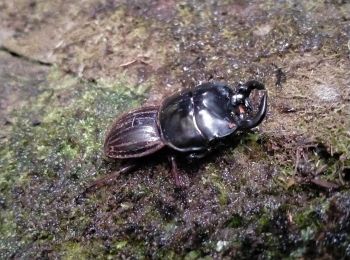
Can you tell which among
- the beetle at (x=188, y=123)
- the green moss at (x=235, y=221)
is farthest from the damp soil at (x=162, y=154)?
the beetle at (x=188, y=123)

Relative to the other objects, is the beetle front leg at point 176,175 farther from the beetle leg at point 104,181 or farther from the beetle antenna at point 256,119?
the beetle antenna at point 256,119

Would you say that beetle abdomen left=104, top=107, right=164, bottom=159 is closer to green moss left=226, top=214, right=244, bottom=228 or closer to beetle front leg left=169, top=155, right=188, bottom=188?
beetle front leg left=169, top=155, right=188, bottom=188

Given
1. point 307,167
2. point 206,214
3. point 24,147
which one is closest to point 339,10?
point 307,167

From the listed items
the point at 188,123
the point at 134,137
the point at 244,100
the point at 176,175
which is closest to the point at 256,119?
the point at 244,100

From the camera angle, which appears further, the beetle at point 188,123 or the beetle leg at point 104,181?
the beetle leg at point 104,181

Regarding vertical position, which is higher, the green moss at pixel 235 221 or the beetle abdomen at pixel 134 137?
the beetle abdomen at pixel 134 137

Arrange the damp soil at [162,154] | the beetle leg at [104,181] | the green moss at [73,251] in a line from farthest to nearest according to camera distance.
Result: the beetle leg at [104,181], the green moss at [73,251], the damp soil at [162,154]

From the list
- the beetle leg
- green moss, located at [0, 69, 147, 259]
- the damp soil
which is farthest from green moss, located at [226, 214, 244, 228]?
green moss, located at [0, 69, 147, 259]
